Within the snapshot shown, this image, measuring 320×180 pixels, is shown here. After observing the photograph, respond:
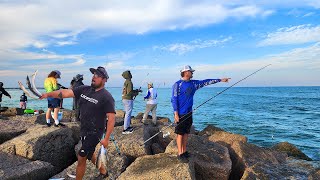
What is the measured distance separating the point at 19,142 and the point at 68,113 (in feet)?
24.2

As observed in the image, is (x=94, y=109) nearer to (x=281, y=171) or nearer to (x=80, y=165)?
(x=80, y=165)

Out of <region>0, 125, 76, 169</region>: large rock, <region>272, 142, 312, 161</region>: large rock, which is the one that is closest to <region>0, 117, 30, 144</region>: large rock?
<region>0, 125, 76, 169</region>: large rock

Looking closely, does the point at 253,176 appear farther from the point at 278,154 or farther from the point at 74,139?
the point at 74,139

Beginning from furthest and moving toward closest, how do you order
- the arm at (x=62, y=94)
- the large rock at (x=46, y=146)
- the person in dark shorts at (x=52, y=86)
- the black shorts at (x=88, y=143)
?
the person in dark shorts at (x=52, y=86)
the large rock at (x=46, y=146)
the black shorts at (x=88, y=143)
the arm at (x=62, y=94)

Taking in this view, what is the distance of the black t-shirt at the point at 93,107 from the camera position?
5.26 metres

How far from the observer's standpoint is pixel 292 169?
7.88 m

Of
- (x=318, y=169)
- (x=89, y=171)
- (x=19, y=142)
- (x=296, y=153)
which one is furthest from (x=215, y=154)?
(x=296, y=153)

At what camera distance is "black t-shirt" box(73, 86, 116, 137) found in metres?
5.26

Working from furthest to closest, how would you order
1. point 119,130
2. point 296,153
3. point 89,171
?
point 296,153
point 119,130
point 89,171

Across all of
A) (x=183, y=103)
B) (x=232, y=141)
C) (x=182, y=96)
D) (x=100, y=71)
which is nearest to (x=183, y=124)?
(x=183, y=103)

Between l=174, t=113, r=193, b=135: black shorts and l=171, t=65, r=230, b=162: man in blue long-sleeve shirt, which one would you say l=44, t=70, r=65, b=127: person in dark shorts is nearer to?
l=171, t=65, r=230, b=162: man in blue long-sleeve shirt

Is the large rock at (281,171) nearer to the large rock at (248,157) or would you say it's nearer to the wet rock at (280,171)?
the wet rock at (280,171)

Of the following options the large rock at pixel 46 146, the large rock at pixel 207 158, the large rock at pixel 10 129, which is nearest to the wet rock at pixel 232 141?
the large rock at pixel 207 158

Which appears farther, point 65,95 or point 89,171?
point 89,171
